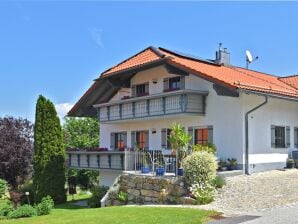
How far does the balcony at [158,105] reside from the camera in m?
23.1

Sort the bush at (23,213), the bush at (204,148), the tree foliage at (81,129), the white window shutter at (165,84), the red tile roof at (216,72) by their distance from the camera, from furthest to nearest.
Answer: the tree foliage at (81,129) → the white window shutter at (165,84) → the red tile roof at (216,72) → the bush at (204,148) → the bush at (23,213)

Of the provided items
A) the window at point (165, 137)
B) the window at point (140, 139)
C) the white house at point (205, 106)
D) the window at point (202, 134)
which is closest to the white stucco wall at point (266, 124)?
the white house at point (205, 106)

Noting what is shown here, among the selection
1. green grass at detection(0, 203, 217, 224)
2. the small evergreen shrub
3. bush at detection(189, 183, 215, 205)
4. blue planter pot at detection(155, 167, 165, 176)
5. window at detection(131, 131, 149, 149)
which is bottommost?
the small evergreen shrub

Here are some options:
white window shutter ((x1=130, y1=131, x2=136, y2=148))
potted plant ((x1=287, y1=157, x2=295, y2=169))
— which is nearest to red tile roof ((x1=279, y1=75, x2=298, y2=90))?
potted plant ((x1=287, y1=157, x2=295, y2=169))

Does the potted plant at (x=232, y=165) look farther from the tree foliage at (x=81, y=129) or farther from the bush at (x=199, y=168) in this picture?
the tree foliage at (x=81, y=129)

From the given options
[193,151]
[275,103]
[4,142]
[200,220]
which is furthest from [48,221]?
[4,142]

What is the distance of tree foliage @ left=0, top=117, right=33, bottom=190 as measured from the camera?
110 feet

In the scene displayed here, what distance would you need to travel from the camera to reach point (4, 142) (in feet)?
111

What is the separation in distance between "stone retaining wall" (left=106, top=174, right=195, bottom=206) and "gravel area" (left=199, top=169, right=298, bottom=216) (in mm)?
1599

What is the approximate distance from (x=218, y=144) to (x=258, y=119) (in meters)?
2.35

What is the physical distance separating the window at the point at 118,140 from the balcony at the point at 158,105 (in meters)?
1.72

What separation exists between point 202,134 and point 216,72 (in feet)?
11.0

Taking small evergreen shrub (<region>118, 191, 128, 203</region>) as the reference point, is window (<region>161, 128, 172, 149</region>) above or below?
above

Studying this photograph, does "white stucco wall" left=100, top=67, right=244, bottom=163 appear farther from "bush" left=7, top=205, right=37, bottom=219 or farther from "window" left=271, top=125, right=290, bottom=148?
"bush" left=7, top=205, right=37, bottom=219
